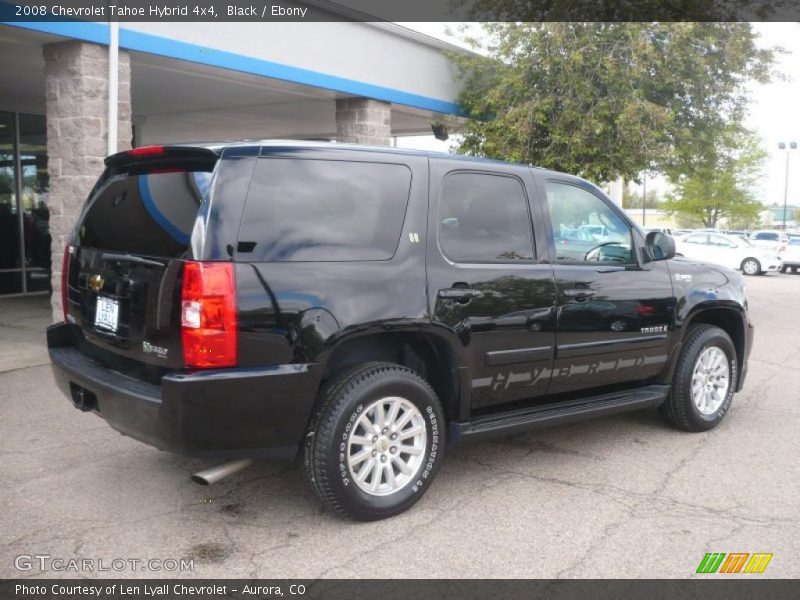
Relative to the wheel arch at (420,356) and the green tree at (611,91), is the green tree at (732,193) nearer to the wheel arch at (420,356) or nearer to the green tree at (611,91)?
the green tree at (611,91)

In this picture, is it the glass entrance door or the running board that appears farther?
the glass entrance door

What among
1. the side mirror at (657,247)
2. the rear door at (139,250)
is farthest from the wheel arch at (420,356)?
the side mirror at (657,247)

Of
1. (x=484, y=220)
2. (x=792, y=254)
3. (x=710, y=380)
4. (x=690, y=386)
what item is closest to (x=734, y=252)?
(x=792, y=254)

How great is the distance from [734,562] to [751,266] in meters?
25.7

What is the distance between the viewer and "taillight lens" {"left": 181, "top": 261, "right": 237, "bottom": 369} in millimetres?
3480

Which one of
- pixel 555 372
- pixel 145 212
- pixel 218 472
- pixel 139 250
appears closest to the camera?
pixel 218 472

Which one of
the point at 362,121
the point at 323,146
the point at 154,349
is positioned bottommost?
the point at 154,349

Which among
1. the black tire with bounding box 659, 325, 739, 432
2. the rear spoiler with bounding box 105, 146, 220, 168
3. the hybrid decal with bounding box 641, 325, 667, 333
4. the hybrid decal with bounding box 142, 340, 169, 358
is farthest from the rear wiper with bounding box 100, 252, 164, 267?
the black tire with bounding box 659, 325, 739, 432

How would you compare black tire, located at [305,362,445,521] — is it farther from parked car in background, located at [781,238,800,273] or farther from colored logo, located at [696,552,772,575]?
parked car in background, located at [781,238,800,273]

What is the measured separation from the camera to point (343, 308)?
3.81 meters

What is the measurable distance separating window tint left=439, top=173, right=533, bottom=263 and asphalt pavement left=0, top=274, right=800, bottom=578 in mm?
1369

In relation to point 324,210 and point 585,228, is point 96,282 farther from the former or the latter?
point 585,228

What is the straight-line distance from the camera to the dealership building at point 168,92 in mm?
7992

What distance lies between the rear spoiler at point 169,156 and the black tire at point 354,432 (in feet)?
4.10
